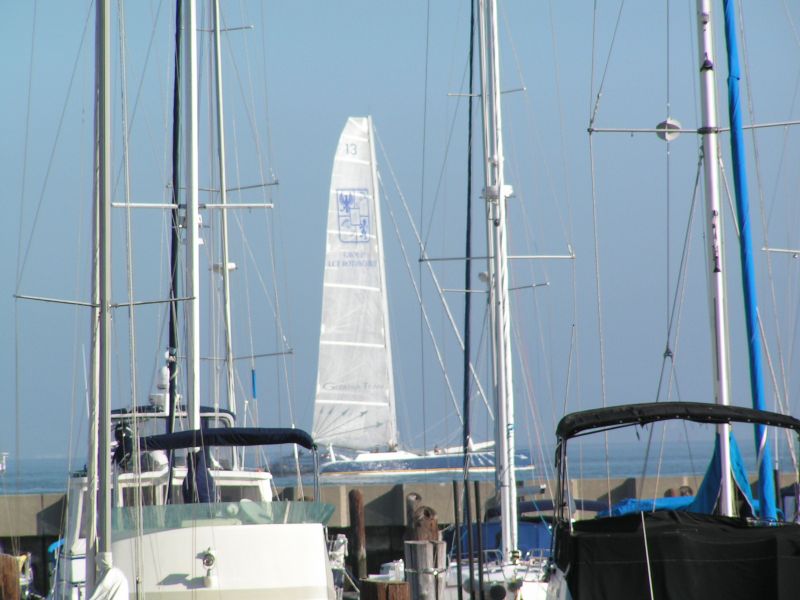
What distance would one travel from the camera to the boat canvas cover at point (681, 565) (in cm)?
1047

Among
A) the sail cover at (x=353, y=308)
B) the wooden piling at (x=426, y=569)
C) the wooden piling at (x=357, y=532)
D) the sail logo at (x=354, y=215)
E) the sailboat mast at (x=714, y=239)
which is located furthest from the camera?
the sail cover at (x=353, y=308)

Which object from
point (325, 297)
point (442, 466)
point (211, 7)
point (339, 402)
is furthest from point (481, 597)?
point (442, 466)

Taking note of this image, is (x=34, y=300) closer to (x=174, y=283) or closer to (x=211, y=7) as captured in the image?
(x=174, y=283)

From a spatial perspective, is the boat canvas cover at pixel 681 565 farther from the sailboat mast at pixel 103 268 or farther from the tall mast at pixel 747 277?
the sailboat mast at pixel 103 268

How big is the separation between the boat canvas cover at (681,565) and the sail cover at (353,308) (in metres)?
36.6

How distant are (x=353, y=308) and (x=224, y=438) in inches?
1284

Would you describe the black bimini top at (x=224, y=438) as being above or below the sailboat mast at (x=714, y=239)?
below

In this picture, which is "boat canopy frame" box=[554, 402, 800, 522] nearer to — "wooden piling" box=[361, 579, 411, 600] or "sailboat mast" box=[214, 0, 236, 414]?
"wooden piling" box=[361, 579, 411, 600]

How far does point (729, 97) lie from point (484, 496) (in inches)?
606

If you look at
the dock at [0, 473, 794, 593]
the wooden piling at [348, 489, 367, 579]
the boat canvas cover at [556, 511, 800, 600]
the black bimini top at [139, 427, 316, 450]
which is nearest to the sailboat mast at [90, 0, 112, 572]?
the black bimini top at [139, 427, 316, 450]

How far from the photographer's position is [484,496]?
29375 millimetres

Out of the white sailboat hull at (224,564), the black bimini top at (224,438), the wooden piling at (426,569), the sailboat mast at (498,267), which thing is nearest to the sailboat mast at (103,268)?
the white sailboat hull at (224,564)

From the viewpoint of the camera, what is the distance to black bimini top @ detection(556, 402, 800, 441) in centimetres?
A: 1177

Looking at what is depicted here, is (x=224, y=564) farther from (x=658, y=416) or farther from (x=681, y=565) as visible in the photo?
(x=681, y=565)
